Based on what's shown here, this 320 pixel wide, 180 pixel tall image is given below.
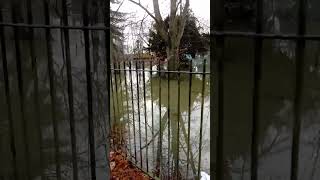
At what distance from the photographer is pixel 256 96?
5.02 feet

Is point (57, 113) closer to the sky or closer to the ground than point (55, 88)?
closer to the ground

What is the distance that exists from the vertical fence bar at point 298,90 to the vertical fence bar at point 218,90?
32 centimetres

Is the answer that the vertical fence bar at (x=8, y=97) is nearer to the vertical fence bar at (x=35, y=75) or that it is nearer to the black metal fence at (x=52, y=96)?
the black metal fence at (x=52, y=96)

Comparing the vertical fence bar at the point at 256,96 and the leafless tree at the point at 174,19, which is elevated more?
the leafless tree at the point at 174,19

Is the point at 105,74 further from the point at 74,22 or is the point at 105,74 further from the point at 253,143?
the point at 253,143

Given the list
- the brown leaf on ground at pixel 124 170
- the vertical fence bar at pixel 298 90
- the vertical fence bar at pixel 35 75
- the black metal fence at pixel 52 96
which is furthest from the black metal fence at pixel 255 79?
the brown leaf on ground at pixel 124 170

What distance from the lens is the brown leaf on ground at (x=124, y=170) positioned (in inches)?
213

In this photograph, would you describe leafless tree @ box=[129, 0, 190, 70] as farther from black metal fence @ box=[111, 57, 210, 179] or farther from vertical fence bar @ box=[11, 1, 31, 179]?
vertical fence bar @ box=[11, 1, 31, 179]

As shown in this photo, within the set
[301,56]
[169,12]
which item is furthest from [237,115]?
[169,12]

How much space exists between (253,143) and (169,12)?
9750mm

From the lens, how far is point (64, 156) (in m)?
2.27

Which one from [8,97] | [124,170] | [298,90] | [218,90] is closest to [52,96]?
[8,97]

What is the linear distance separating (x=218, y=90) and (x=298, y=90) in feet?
1.14

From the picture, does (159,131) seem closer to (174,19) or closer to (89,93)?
(89,93)
